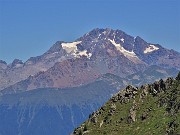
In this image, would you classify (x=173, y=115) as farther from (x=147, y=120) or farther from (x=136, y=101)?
(x=136, y=101)

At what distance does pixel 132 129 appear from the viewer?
592 feet

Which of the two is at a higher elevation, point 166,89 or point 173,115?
point 166,89

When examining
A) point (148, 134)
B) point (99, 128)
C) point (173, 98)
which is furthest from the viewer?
point (99, 128)

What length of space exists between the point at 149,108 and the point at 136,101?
966 cm

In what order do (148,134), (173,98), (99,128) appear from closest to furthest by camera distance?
(148,134)
(173,98)
(99,128)

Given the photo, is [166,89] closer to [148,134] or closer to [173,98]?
[173,98]

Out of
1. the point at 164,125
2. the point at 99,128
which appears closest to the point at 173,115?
the point at 164,125

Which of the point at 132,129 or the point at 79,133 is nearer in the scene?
the point at 132,129

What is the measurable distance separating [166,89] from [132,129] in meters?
25.3

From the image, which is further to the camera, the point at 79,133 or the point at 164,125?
the point at 79,133

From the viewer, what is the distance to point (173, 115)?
6855 inches

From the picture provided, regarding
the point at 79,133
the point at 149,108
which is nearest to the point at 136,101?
the point at 149,108

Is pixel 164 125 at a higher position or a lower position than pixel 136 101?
lower

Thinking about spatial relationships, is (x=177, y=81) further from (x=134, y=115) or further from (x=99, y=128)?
(x=99, y=128)
